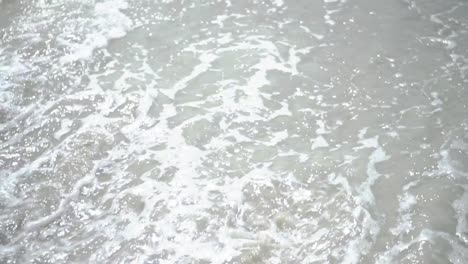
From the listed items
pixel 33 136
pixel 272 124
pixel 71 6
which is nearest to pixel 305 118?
pixel 272 124

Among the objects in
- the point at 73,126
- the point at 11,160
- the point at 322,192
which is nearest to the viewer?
the point at 322,192

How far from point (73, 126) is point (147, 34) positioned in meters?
2.07

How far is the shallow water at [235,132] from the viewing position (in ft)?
11.8

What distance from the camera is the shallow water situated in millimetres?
3609

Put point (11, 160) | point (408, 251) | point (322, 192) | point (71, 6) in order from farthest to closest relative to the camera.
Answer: point (71, 6)
point (11, 160)
point (322, 192)
point (408, 251)

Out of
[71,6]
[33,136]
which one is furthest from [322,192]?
[71,6]

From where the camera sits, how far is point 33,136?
462 centimetres

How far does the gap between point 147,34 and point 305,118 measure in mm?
2792

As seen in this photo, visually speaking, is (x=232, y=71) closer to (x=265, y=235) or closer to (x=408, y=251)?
(x=265, y=235)

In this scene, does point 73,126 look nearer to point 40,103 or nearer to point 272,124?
point 40,103

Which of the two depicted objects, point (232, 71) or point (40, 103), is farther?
point (232, 71)

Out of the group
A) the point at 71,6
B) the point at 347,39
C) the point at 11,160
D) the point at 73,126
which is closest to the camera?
A: the point at 11,160

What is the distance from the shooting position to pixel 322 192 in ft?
13.0

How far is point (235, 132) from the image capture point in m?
4.71
